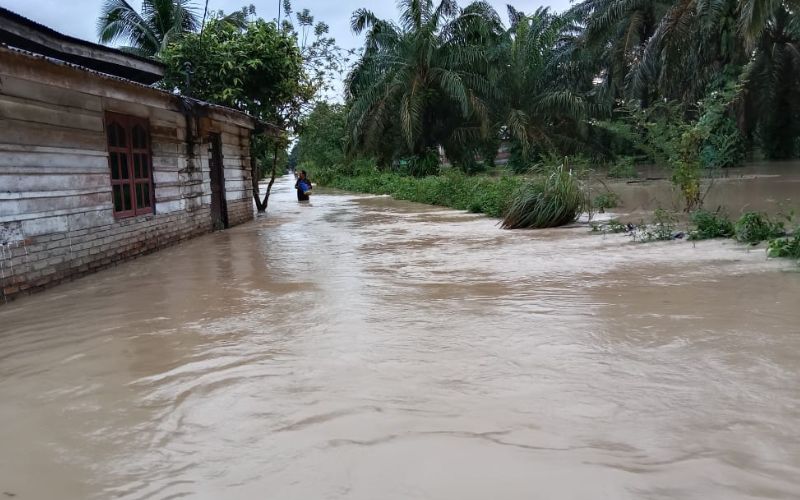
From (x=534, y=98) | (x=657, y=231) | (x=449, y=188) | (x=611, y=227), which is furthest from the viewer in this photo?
(x=534, y=98)

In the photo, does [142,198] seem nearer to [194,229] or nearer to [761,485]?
[194,229]

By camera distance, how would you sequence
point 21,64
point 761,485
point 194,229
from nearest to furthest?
point 761,485, point 21,64, point 194,229

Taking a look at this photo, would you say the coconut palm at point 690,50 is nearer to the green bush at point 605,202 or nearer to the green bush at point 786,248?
the green bush at point 605,202

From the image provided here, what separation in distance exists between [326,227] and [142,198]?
5.19 m

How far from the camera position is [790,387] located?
3.45 meters

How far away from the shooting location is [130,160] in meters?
9.55

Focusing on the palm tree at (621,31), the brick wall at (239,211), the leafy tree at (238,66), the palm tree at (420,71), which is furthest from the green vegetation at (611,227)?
the palm tree at (621,31)

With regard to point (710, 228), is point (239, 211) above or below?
above

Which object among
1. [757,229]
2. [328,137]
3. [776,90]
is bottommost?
[757,229]

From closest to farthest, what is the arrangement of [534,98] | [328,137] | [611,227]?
1. [611,227]
2. [534,98]
3. [328,137]

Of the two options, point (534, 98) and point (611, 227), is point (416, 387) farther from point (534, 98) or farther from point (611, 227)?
point (534, 98)

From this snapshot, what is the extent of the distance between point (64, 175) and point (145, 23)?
15221mm

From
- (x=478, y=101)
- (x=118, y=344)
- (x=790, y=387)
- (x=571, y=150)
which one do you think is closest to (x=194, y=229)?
(x=118, y=344)

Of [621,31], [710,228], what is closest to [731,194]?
[710,228]
